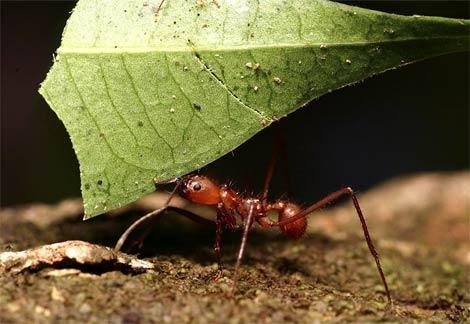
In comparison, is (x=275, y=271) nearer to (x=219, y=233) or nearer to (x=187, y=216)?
(x=219, y=233)

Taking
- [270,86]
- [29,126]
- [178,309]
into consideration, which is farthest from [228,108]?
[29,126]

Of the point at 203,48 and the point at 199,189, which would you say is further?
the point at 199,189

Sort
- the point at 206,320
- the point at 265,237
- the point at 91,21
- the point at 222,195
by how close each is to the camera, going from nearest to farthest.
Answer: the point at 206,320
the point at 91,21
the point at 222,195
the point at 265,237

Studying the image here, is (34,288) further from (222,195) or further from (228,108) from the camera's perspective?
(222,195)

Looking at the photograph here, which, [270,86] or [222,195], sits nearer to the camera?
[270,86]

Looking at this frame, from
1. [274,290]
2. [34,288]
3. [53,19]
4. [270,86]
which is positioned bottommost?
[34,288]

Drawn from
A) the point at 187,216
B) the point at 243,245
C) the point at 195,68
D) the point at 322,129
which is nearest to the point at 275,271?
the point at 243,245
